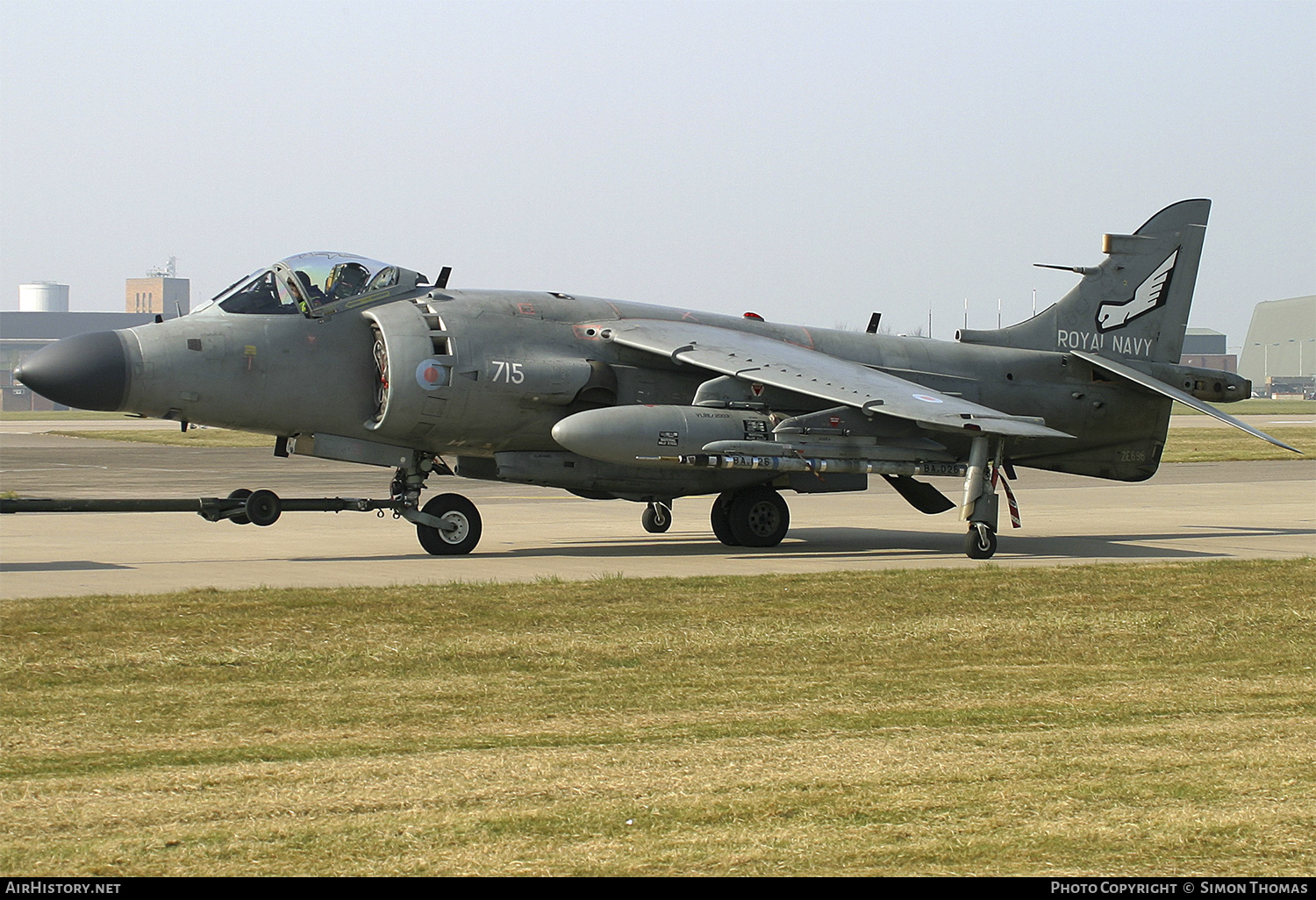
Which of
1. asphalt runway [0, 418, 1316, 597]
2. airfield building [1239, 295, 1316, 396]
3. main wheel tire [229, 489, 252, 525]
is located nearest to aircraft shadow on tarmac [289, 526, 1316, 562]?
asphalt runway [0, 418, 1316, 597]

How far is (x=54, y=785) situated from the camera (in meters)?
5.88

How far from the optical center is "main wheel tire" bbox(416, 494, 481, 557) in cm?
1650

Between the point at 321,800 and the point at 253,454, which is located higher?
the point at 321,800

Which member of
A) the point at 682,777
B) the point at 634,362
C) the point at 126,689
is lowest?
the point at 126,689

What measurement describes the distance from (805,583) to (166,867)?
9184mm

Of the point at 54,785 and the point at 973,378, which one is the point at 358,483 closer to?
the point at 973,378

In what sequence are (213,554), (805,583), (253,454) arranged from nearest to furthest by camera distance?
(805,583), (213,554), (253,454)

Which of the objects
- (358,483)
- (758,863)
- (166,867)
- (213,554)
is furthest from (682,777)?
(358,483)

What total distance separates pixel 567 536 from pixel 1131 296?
8.60 metres

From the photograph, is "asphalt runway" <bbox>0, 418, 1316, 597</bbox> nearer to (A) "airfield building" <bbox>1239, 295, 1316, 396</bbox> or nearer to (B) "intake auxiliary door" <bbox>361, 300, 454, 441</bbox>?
(B) "intake auxiliary door" <bbox>361, 300, 454, 441</bbox>

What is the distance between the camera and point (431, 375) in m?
16.0

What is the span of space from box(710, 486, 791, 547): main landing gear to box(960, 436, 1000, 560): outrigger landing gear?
100 inches

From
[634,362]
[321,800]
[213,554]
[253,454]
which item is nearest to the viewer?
[321,800]

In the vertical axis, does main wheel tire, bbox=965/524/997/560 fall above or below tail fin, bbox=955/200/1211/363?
below
